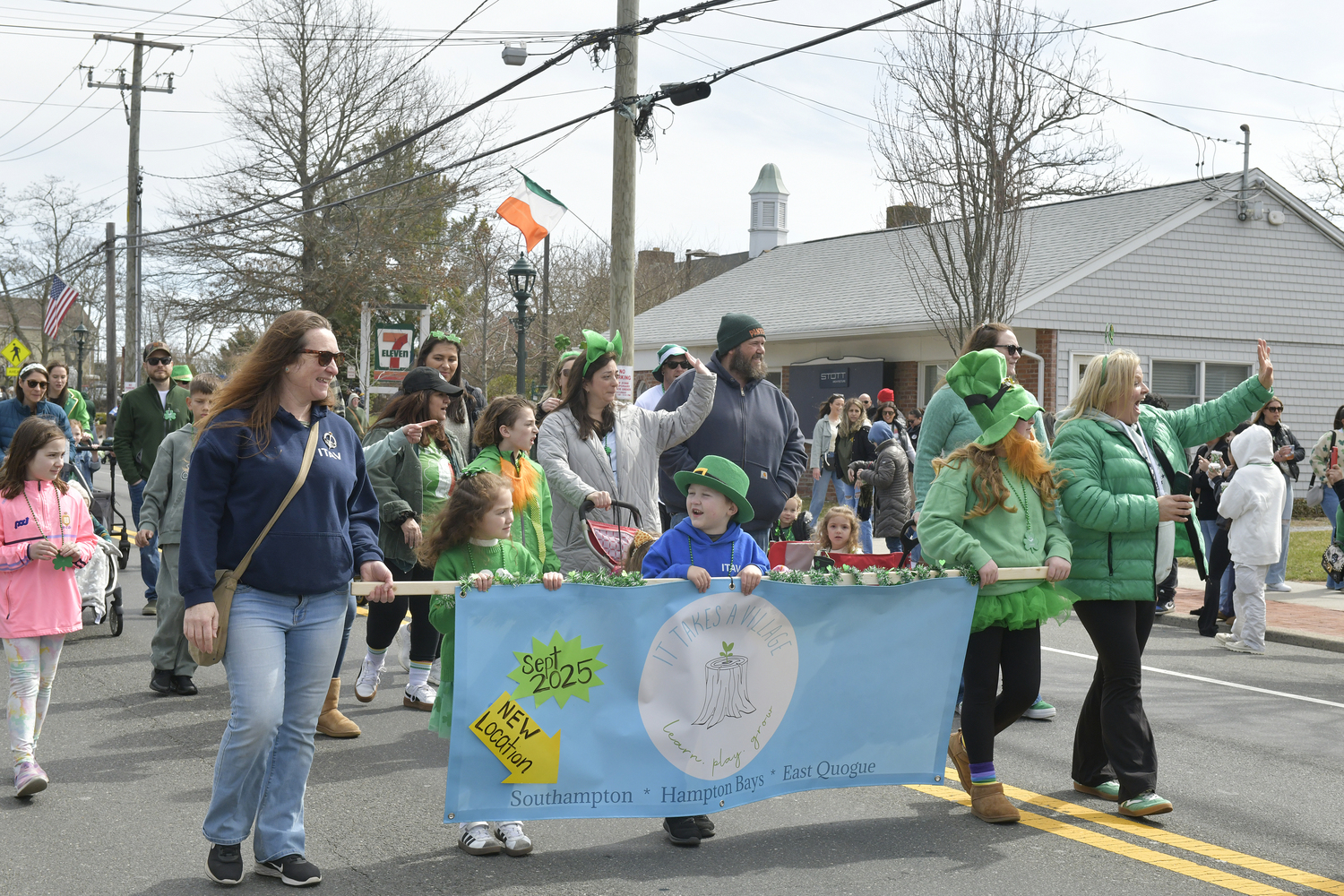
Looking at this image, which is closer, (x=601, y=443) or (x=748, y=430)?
(x=601, y=443)

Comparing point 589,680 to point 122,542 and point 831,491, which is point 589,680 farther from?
point 831,491

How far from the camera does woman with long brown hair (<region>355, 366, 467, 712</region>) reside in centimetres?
677

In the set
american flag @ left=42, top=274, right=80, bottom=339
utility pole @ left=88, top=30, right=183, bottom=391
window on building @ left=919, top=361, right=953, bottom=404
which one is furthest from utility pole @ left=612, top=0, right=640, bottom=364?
american flag @ left=42, top=274, right=80, bottom=339

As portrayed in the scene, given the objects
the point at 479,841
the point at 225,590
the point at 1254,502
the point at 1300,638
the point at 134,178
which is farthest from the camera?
the point at 134,178

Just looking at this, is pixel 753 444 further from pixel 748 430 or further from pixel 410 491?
pixel 410 491

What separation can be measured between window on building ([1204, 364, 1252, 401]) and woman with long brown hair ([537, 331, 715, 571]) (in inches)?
753

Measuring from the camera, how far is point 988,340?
6160 mm

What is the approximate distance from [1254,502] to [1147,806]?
5703 millimetres

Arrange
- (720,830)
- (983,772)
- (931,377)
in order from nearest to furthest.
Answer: (720,830) < (983,772) < (931,377)

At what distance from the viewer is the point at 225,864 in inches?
168

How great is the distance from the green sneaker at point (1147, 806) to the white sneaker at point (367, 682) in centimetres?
426

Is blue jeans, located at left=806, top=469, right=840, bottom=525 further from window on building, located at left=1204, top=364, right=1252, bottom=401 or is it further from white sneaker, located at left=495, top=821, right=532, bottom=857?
white sneaker, located at left=495, top=821, right=532, bottom=857

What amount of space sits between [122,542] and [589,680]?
9097 mm

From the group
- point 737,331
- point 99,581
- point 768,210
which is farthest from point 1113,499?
point 768,210
